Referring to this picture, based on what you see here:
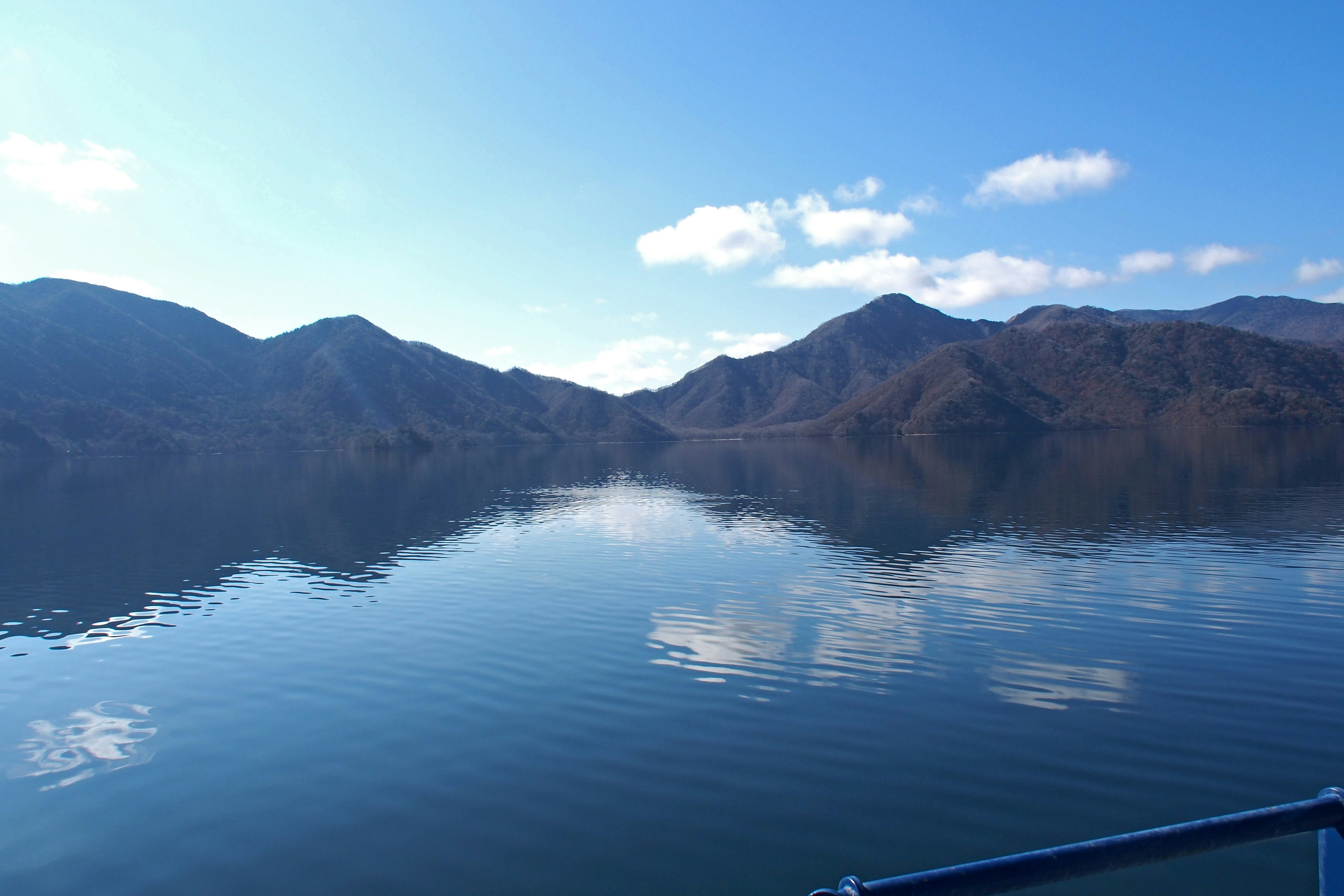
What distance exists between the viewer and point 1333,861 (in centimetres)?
432

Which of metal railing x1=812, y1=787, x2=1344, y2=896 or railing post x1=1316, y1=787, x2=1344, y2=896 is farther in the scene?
railing post x1=1316, y1=787, x2=1344, y2=896

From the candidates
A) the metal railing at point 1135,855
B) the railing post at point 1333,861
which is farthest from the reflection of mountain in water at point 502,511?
the metal railing at point 1135,855

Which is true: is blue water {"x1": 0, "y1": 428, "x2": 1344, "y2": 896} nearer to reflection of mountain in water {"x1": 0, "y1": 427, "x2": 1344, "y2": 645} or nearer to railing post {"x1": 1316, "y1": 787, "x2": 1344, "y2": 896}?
reflection of mountain in water {"x1": 0, "y1": 427, "x2": 1344, "y2": 645}

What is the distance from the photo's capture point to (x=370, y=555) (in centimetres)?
4512

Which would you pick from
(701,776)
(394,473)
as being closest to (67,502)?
(394,473)

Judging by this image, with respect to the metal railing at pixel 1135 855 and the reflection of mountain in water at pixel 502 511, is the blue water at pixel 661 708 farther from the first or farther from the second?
the metal railing at pixel 1135 855

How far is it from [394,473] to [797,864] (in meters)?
135

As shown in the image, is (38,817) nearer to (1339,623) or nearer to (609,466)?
(1339,623)

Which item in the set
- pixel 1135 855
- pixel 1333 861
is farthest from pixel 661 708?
pixel 1135 855

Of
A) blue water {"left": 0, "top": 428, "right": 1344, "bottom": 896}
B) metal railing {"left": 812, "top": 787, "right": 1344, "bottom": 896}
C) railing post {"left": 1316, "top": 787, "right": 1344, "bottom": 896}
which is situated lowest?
blue water {"left": 0, "top": 428, "right": 1344, "bottom": 896}

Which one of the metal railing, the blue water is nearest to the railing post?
the metal railing

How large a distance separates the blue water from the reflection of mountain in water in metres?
0.68

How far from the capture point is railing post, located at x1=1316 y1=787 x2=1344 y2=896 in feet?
14.0

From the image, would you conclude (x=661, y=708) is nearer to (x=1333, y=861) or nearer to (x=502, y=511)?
(x=1333, y=861)
